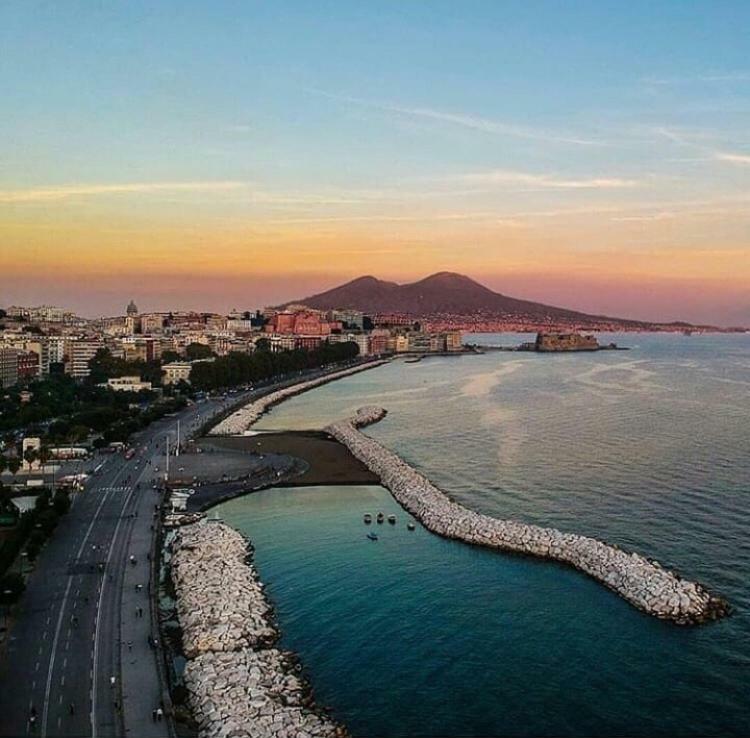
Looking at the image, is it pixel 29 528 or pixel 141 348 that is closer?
pixel 29 528

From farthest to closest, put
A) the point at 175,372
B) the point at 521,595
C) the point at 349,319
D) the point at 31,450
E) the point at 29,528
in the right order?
the point at 349,319 < the point at 175,372 < the point at 31,450 < the point at 29,528 < the point at 521,595

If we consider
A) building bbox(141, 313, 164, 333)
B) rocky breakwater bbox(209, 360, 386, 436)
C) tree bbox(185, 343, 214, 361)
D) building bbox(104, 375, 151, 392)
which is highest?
building bbox(141, 313, 164, 333)

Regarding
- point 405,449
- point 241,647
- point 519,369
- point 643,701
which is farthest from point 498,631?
point 519,369

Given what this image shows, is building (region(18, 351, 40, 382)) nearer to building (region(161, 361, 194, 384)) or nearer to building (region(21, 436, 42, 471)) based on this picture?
building (region(161, 361, 194, 384))

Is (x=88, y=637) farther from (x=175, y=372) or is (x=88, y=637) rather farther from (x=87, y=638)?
(x=175, y=372)

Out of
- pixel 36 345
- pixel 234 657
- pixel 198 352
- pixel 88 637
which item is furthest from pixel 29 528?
pixel 198 352

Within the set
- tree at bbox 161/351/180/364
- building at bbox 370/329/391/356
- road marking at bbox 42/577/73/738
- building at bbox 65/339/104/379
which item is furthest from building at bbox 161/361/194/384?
building at bbox 370/329/391/356
